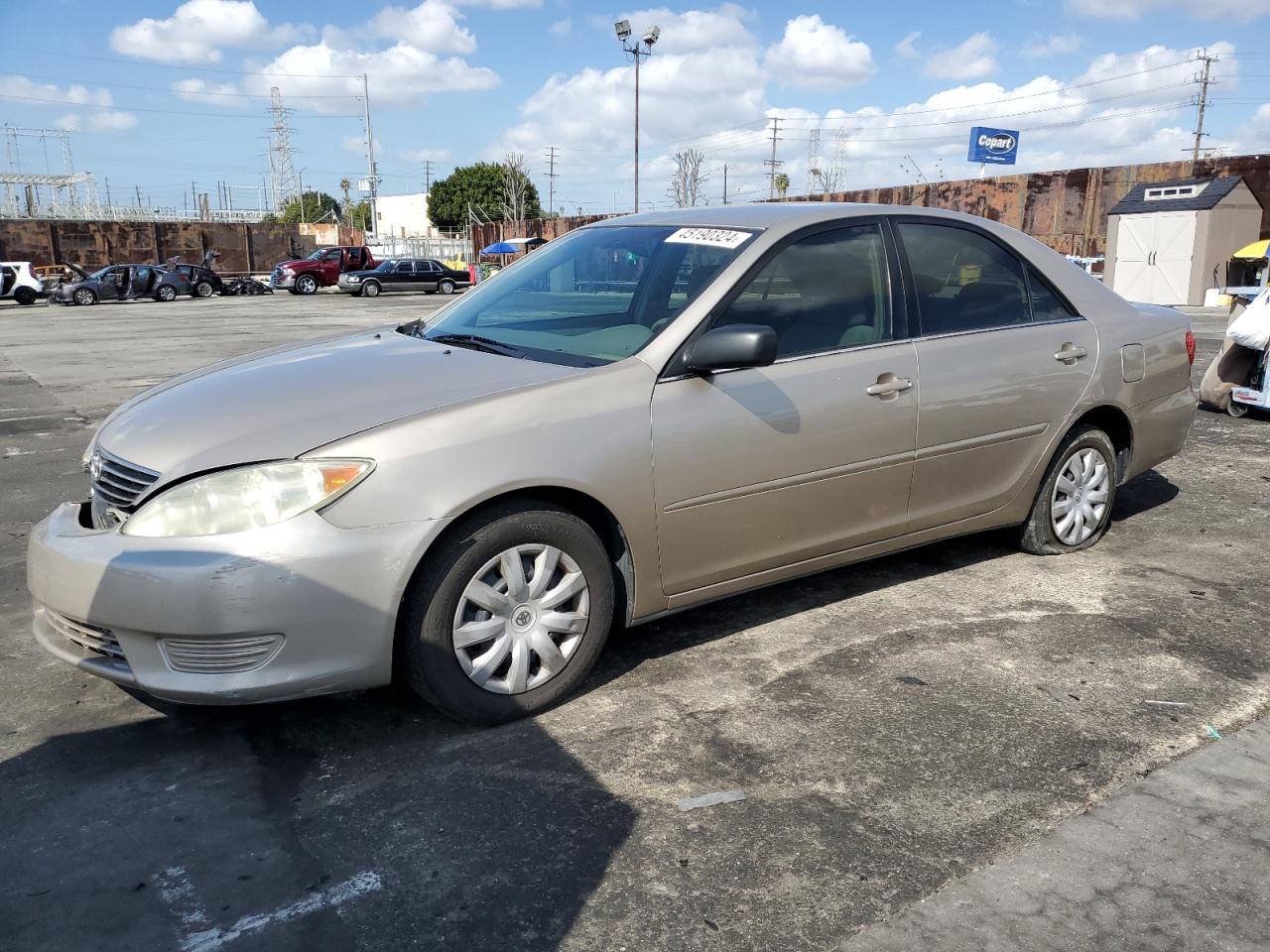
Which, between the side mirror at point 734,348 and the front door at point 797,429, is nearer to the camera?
the side mirror at point 734,348

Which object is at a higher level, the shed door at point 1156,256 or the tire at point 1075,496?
the shed door at point 1156,256

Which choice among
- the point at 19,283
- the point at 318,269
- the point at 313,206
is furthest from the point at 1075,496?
the point at 313,206

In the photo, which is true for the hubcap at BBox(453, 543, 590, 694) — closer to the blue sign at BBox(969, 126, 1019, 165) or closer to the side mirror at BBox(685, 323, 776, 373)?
the side mirror at BBox(685, 323, 776, 373)

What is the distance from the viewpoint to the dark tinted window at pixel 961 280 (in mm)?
4160

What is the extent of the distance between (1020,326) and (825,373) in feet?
3.94

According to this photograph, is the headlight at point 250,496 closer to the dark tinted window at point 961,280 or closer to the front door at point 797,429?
the front door at point 797,429

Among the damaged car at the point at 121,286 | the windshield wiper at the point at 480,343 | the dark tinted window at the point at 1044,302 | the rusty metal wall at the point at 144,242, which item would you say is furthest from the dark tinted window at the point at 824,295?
the rusty metal wall at the point at 144,242

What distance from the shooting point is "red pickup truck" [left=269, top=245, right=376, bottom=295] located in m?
38.8

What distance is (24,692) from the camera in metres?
3.54

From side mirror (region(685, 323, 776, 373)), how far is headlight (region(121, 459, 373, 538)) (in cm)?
114

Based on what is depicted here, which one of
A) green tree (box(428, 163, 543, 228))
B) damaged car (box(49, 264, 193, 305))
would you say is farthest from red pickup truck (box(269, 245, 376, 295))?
green tree (box(428, 163, 543, 228))

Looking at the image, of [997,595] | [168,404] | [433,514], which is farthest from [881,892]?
[168,404]

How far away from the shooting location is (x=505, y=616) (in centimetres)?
317

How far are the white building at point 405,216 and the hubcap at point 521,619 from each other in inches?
4239
